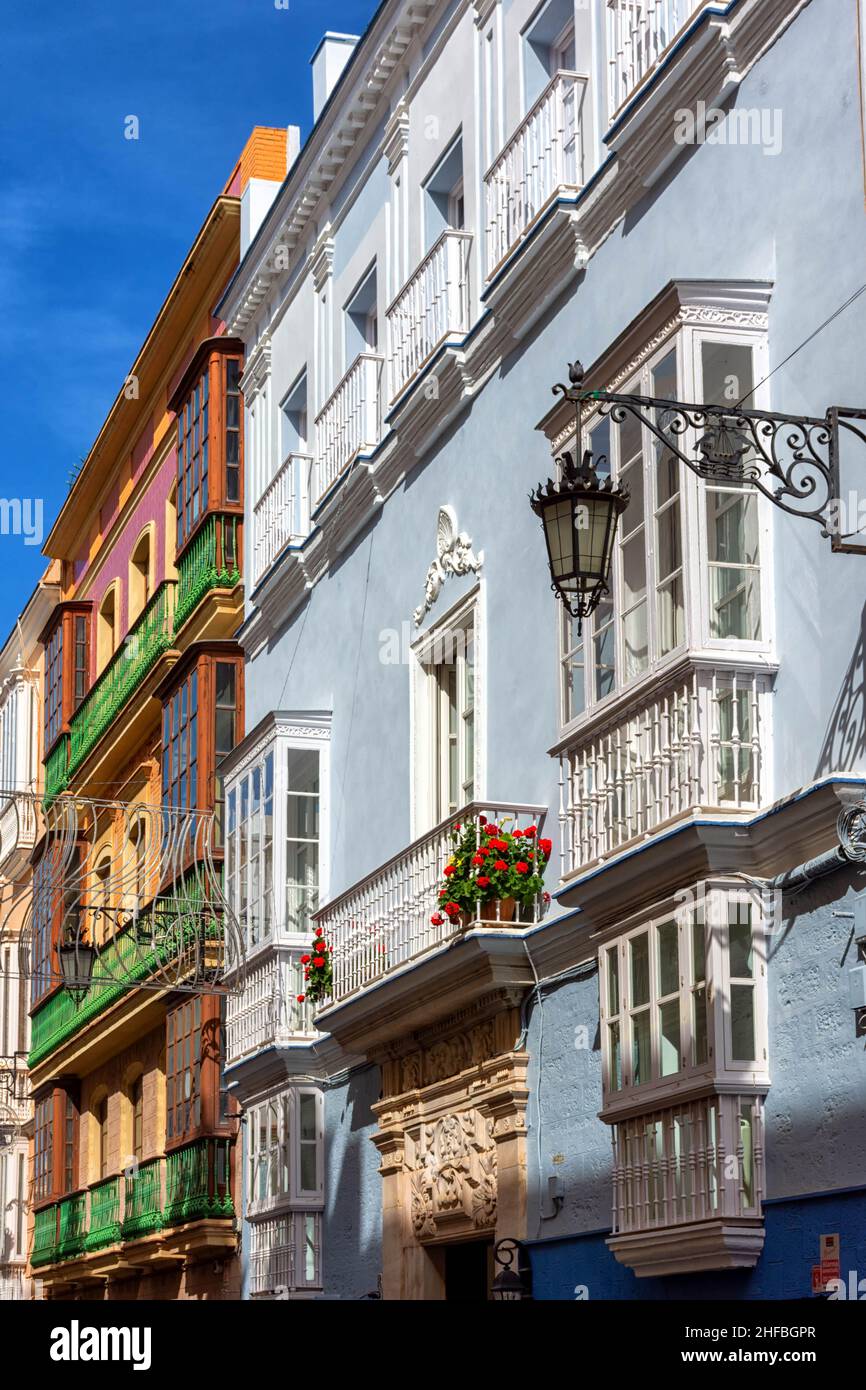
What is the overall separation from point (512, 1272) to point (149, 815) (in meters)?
12.0

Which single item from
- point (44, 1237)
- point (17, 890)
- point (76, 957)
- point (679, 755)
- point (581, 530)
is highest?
point (17, 890)

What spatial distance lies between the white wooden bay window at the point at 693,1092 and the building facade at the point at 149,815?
6.19 m

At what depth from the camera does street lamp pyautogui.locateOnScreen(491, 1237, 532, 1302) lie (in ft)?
36.6

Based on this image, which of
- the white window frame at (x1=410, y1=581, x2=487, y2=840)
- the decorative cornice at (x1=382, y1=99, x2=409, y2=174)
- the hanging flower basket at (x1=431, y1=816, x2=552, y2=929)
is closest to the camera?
the hanging flower basket at (x1=431, y1=816, x2=552, y2=929)

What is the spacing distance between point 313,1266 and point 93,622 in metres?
13.1

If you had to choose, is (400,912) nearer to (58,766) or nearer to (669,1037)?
(669,1037)

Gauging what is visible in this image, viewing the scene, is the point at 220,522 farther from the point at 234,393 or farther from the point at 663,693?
the point at 663,693

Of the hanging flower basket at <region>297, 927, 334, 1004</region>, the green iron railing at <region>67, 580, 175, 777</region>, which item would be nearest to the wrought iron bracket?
the hanging flower basket at <region>297, 927, 334, 1004</region>

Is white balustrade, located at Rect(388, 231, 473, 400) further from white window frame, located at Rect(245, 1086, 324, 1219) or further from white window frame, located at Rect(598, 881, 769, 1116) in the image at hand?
white window frame, located at Rect(598, 881, 769, 1116)

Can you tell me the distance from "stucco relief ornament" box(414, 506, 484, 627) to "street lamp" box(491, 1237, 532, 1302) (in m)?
3.97

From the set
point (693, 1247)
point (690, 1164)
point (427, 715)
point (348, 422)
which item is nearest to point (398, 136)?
point (348, 422)

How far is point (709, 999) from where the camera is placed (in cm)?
909
